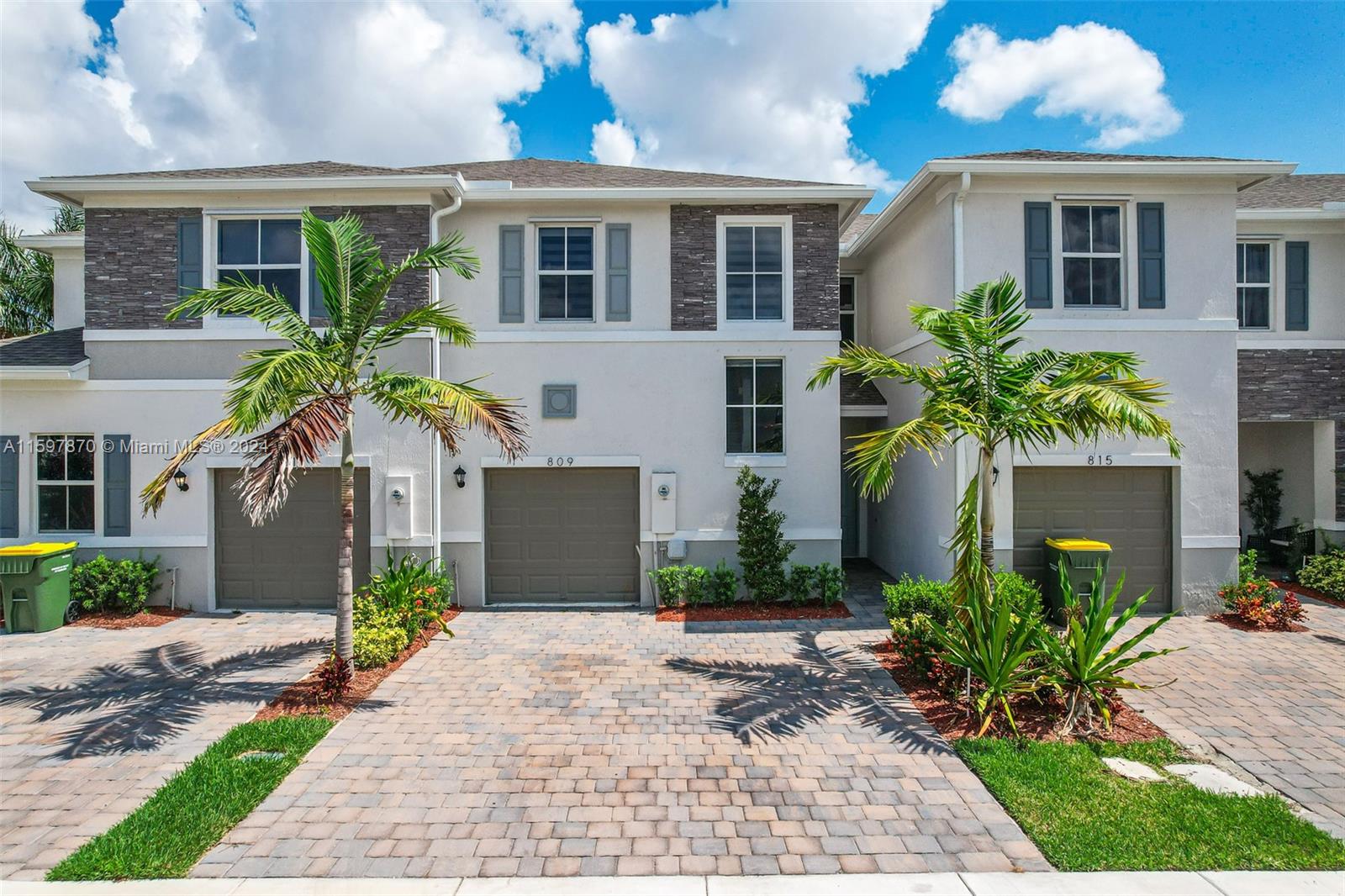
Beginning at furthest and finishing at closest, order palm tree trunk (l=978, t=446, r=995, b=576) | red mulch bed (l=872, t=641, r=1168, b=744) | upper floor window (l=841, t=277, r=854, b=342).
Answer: upper floor window (l=841, t=277, r=854, b=342) → palm tree trunk (l=978, t=446, r=995, b=576) → red mulch bed (l=872, t=641, r=1168, b=744)

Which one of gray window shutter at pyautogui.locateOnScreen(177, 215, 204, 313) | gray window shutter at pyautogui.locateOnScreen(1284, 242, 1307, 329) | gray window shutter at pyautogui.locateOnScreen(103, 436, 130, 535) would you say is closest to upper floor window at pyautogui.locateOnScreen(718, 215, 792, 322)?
gray window shutter at pyautogui.locateOnScreen(177, 215, 204, 313)

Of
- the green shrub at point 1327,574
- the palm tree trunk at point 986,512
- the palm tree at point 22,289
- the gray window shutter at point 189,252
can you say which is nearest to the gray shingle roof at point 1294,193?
the green shrub at point 1327,574

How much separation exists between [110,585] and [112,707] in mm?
A: 3975

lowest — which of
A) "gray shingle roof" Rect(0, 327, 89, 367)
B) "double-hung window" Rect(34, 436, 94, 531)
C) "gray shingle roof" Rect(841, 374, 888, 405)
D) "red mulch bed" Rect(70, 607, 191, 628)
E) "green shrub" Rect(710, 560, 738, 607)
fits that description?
"red mulch bed" Rect(70, 607, 191, 628)

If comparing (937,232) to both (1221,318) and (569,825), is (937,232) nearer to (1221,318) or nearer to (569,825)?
(1221,318)

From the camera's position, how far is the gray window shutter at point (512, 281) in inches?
416

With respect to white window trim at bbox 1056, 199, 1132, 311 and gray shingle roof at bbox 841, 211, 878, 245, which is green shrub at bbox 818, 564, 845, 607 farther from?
gray shingle roof at bbox 841, 211, 878, 245

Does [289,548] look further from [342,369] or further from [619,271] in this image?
[619,271]

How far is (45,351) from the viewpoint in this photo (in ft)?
33.6

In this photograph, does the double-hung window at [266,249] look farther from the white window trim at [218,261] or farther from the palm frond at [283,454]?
the palm frond at [283,454]

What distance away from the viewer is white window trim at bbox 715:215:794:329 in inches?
415

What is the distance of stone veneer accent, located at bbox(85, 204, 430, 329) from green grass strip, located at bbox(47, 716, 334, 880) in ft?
22.8

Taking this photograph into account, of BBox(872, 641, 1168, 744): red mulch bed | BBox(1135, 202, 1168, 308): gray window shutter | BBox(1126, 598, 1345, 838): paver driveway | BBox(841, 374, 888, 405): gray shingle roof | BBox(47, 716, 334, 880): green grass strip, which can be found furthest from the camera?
BBox(841, 374, 888, 405): gray shingle roof

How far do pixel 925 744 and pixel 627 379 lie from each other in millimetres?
6657
